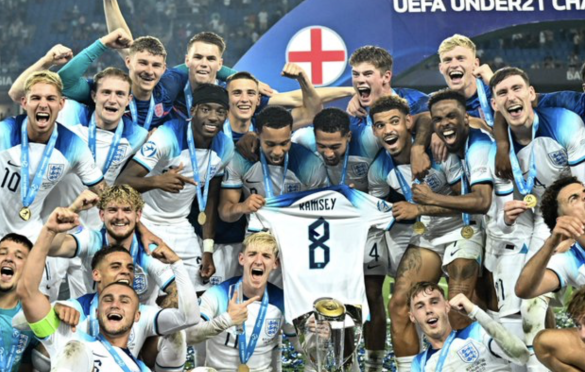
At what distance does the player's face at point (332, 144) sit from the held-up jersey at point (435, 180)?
0.23m

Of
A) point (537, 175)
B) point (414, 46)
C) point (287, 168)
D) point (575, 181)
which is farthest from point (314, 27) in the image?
point (575, 181)

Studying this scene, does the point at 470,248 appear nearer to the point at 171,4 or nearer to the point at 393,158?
the point at 393,158

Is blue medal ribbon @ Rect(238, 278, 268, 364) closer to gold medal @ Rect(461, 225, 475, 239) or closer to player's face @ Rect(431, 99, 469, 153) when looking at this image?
gold medal @ Rect(461, 225, 475, 239)

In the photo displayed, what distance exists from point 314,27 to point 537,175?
7.02 feet

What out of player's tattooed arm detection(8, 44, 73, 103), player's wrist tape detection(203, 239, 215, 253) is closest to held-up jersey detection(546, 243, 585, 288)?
player's wrist tape detection(203, 239, 215, 253)

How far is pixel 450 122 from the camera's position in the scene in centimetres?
698

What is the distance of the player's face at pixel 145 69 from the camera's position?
24.0ft

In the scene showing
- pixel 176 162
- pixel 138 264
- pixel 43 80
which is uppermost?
pixel 43 80

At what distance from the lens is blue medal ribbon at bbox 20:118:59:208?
664 cm

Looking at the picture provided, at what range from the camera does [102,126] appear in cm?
716

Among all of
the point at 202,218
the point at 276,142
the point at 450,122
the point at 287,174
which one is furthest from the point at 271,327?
the point at 450,122

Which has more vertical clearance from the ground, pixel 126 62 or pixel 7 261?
pixel 126 62

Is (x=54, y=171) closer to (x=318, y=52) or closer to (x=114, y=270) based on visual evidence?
(x=114, y=270)

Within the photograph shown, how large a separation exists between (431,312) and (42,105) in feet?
8.19
